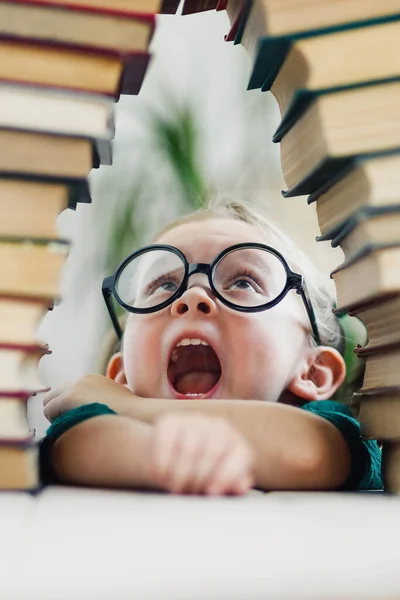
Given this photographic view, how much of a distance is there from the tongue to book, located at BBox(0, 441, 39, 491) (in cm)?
54

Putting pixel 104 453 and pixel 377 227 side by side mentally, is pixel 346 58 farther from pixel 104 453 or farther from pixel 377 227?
pixel 104 453

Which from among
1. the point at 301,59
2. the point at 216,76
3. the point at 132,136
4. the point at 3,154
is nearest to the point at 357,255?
the point at 301,59

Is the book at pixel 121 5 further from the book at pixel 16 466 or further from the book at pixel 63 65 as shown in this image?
the book at pixel 16 466

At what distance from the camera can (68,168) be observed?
17.6 inches

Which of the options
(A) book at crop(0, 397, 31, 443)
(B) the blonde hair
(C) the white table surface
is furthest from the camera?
(B) the blonde hair

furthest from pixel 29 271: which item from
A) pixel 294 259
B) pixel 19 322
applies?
pixel 294 259

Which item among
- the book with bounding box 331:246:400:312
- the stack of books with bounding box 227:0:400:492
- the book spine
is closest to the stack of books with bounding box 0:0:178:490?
the book spine

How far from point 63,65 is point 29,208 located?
105 mm

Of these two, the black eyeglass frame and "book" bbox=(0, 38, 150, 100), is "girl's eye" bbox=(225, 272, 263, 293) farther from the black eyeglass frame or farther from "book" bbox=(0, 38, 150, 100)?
"book" bbox=(0, 38, 150, 100)

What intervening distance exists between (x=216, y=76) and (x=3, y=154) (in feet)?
5.56

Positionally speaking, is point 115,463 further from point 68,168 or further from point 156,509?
point 68,168

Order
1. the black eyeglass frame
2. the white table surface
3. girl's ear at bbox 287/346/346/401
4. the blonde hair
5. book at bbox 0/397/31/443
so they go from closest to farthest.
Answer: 1. the white table surface
2. book at bbox 0/397/31/443
3. the black eyeglass frame
4. girl's ear at bbox 287/346/346/401
5. the blonde hair

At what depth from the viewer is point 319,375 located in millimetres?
1020

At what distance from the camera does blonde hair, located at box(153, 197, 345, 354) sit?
111 cm
